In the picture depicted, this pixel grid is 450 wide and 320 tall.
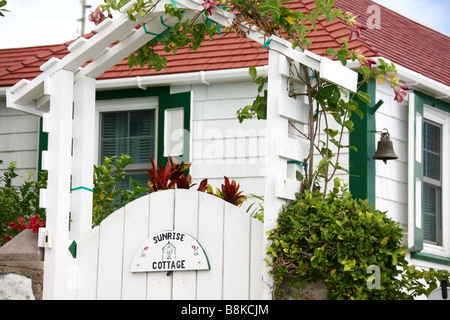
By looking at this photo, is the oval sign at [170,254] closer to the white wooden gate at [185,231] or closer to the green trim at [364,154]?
the white wooden gate at [185,231]

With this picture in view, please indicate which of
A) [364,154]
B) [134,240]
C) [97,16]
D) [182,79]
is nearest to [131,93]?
[182,79]

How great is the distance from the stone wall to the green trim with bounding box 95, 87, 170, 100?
3.68 m

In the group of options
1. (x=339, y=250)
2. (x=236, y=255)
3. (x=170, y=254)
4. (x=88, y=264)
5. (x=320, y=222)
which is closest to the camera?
(x=339, y=250)

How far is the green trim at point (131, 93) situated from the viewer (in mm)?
9109

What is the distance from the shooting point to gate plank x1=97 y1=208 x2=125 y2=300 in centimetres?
536

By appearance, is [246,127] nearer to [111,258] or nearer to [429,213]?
[429,213]

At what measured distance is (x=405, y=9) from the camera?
12078 millimetres

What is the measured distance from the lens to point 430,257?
27.8ft

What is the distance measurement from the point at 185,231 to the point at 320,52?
3845 mm
